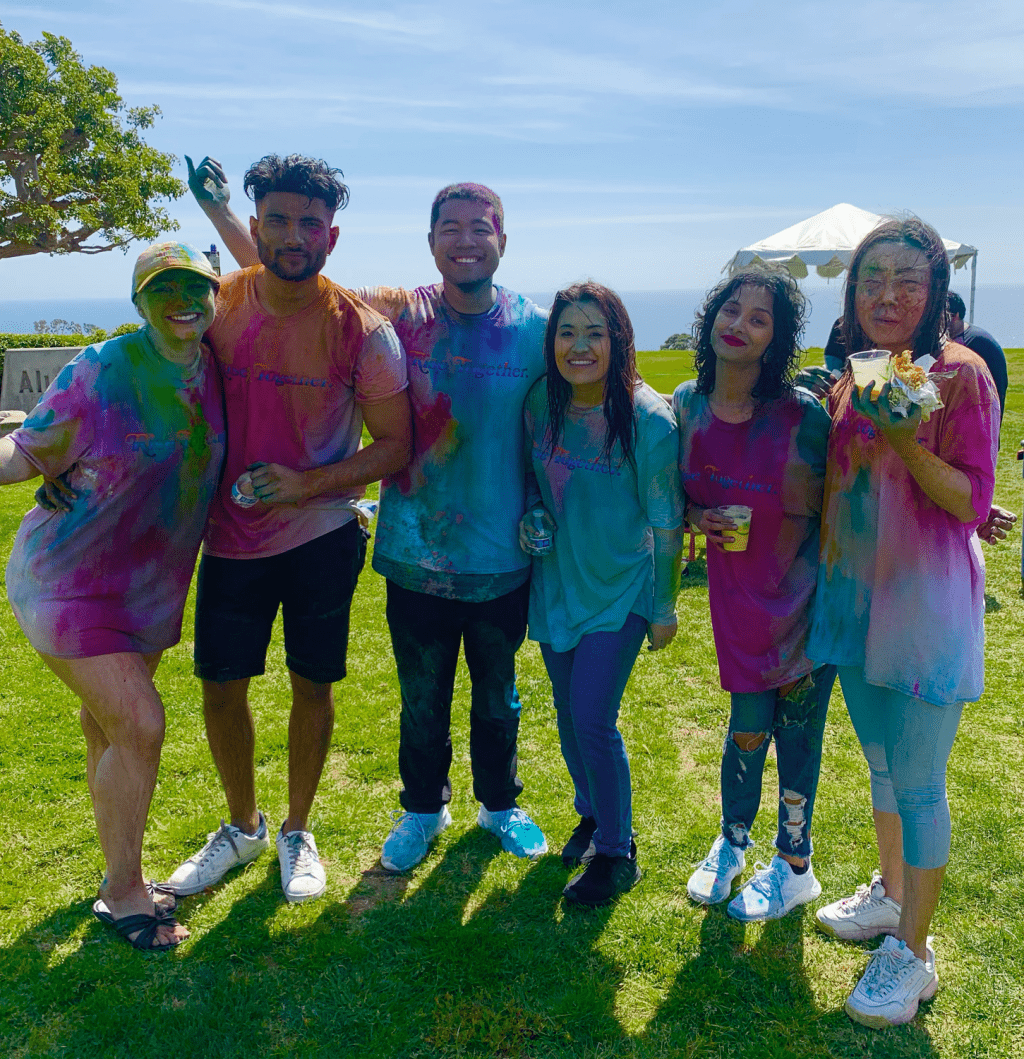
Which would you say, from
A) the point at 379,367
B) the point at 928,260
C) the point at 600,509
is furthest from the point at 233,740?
the point at 928,260

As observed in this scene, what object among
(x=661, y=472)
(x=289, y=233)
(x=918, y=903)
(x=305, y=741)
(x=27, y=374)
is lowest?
(x=918, y=903)

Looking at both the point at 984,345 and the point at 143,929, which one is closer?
the point at 143,929

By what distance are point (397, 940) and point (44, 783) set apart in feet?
7.23

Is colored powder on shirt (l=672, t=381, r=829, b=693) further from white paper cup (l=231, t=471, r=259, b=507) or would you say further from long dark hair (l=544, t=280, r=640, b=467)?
white paper cup (l=231, t=471, r=259, b=507)

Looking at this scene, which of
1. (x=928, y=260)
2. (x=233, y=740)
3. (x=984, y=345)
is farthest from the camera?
(x=984, y=345)

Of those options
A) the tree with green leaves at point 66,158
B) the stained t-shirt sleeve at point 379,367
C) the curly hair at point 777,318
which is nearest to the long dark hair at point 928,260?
the curly hair at point 777,318

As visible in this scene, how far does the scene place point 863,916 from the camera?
3203 millimetres

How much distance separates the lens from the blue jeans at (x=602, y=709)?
3.20 m

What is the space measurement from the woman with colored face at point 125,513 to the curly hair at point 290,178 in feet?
1.10

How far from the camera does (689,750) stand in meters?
4.69

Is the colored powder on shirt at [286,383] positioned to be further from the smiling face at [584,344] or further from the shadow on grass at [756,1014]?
the shadow on grass at [756,1014]

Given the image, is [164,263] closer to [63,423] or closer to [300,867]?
[63,423]

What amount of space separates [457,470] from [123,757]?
1.56m

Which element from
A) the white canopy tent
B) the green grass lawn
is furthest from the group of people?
the white canopy tent
